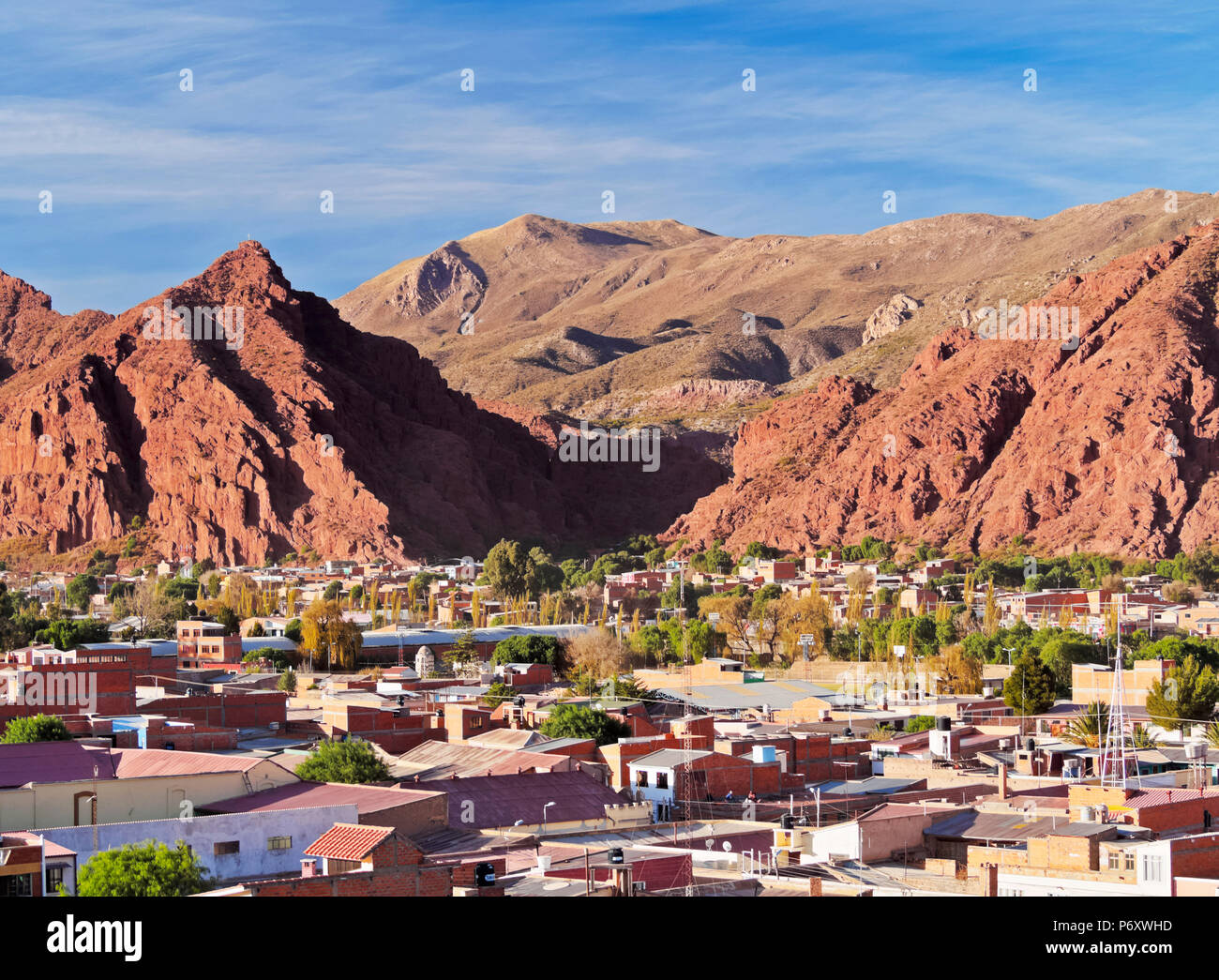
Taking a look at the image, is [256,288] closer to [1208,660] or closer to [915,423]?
[915,423]

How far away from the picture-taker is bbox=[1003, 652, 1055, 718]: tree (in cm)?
5712

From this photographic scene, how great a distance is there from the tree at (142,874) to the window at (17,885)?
2.11ft

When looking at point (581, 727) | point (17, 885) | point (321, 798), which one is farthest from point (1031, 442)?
point (17, 885)

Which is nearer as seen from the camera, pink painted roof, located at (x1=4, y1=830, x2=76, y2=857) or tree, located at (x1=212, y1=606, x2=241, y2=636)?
pink painted roof, located at (x1=4, y1=830, x2=76, y2=857)

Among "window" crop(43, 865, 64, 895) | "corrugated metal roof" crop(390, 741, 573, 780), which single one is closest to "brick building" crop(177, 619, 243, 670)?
"corrugated metal roof" crop(390, 741, 573, 780)

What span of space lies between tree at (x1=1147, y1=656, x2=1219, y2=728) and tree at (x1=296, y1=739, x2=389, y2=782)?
27161 millimetres

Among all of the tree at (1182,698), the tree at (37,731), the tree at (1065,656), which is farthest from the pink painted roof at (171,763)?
the tree at (1065,656)

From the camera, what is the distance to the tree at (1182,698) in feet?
174

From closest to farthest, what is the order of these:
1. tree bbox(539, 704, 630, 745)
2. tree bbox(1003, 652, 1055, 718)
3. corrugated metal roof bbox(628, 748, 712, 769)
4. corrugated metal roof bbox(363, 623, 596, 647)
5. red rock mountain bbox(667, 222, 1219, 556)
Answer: corrugated metal roof bbox(628, 748, 712, 769)
tree bbox(539, 704, 630, 745)
tree bbox(1003, 652, 1055, 718)
corrugated metal roof bbox(363, 623, 596, 647)
red rock mountain bbox(667, 222, 1219, 556)

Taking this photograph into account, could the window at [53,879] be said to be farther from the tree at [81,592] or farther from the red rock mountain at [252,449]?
the red rock mountain at [252,449]

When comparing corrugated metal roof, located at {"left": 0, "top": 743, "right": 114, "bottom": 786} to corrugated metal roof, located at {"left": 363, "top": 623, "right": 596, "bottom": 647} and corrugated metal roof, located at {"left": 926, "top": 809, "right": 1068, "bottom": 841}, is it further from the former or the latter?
A: corrugated metal roof, located at {"left": 363, "top": 623, "right": 596, "bottom": 647}

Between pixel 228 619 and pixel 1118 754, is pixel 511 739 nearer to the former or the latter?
pixel 1118 754
